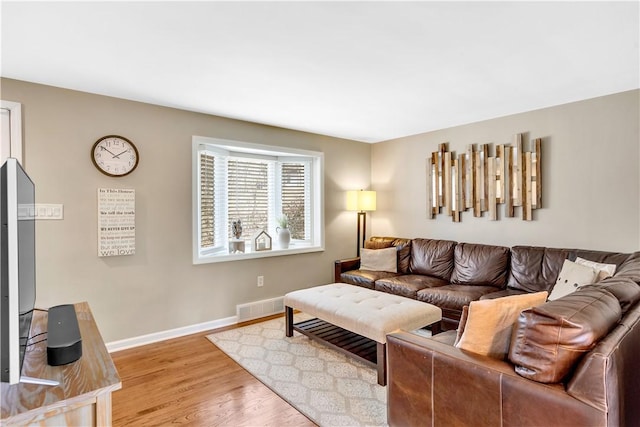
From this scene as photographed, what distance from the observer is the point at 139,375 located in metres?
2.64

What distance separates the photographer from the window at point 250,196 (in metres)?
3.82

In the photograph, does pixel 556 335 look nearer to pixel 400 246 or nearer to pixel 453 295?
pixel 453 295

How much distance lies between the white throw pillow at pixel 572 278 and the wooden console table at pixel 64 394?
2.97m

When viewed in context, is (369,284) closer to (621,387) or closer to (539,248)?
(539,248)

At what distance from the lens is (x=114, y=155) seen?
10.1 ft

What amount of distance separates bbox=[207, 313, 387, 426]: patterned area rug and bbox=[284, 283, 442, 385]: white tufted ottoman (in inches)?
5.2

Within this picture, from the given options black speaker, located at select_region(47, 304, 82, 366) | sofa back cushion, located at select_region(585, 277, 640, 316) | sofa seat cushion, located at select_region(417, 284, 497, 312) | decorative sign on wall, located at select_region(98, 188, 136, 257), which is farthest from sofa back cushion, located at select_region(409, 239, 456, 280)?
black speaker, located at select_region(47, 304, 82, 366)

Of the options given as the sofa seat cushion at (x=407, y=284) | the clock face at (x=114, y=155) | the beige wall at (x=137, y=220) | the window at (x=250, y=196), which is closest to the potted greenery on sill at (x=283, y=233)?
the window at (x=250, y=196)

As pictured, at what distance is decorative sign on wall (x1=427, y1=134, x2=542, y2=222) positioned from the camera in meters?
3.59

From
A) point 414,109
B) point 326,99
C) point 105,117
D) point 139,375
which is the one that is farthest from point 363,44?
point 139,375

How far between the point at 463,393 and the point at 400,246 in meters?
3.00

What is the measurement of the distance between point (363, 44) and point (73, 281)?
117 inches

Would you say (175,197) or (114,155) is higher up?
(114,155)

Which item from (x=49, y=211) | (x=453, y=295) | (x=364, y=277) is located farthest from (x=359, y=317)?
(x=49, y=211)
